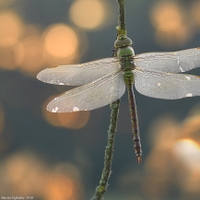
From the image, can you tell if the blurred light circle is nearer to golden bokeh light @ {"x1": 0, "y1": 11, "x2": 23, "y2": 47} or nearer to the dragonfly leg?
golden bokeh light @ {"x1": 0, "y1": 11, "x2": 23, "y2": 47}

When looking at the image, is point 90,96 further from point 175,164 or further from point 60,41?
point 60,41

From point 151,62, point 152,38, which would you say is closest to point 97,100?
point 151,62

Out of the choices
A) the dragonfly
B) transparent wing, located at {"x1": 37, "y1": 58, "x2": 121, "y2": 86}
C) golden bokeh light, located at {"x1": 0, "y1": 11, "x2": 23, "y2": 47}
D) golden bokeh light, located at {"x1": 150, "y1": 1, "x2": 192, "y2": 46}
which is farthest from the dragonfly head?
golden bokeh light, located at {"x1": 0, "y1": 11, "x2": 23, "y2": 47}

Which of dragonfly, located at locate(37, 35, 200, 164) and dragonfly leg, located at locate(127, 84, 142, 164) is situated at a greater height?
dragonfly, located at locate(37, 35, 200, 164)

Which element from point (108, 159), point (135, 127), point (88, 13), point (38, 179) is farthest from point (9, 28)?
point (108, 159)

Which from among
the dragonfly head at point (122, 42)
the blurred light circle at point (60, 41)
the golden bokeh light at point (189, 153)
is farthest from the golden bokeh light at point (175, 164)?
the dragonfly head at point (122, 42)

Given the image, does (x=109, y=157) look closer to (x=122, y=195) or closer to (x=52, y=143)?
(x=122, y=195)

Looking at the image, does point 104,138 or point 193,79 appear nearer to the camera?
point 193,79
